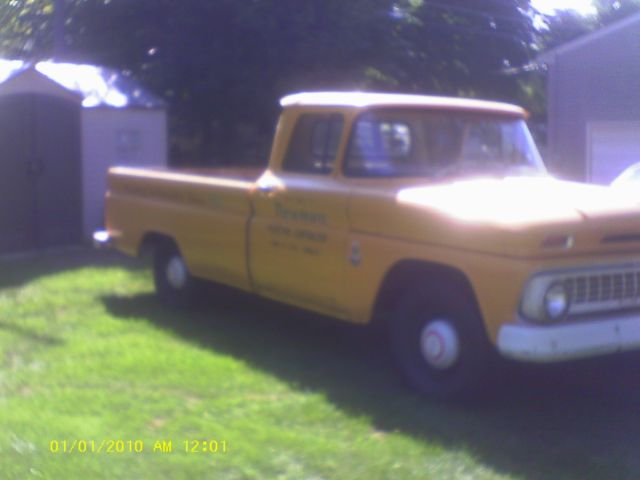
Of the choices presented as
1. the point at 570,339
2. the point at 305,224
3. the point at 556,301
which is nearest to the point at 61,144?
the point at 305,224

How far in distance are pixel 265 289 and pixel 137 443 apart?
2475 millimetres

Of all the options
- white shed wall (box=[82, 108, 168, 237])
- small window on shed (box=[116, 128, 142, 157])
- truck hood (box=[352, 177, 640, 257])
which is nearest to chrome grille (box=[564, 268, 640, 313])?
truck hood (box=[352, 177, 640, 257])

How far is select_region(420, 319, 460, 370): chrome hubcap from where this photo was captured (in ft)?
21.0

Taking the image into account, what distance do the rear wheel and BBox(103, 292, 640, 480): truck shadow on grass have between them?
7.2 inches

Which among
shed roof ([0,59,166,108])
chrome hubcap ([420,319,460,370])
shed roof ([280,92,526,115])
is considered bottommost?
chrome hubcap ([420,319,460,370])

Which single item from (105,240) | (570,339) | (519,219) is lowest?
(570,339)

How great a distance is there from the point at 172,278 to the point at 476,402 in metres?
3.80

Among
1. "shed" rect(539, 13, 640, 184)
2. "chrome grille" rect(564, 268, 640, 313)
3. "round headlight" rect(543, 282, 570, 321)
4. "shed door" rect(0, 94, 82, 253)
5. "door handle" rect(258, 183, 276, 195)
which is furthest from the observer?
"shed" rect(539, 13, 640, 184)

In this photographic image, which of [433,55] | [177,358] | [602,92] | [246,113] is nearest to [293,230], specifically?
[177,358]

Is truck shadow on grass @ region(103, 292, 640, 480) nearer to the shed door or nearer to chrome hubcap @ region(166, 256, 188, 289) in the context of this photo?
chrome hubcap @ region(166, 256, 188, 289)

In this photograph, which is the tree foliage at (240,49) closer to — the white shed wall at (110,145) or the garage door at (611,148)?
the white shed wall at (110,145)

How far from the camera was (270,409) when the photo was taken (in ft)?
20.6

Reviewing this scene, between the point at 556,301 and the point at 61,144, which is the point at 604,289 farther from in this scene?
the point at 61,144
